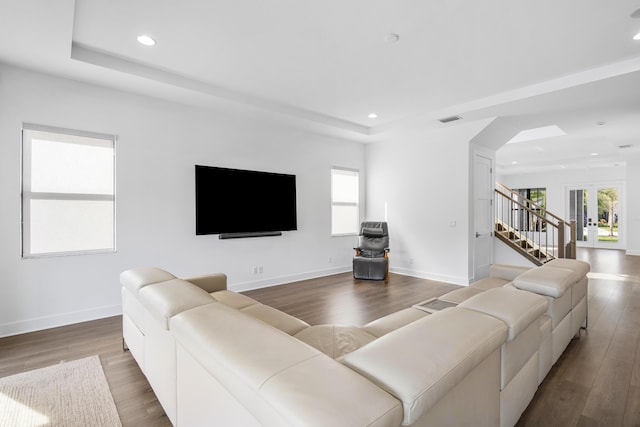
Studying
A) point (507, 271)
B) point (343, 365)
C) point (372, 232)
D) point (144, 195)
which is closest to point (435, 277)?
point (372, 232)

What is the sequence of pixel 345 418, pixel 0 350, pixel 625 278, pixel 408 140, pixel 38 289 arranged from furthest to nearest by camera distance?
pixel 408 140 → pixel 625 278 → pixel 38 289 → pixel 0 350 → pixel 345 418

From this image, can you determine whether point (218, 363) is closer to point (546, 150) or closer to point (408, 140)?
point (408, 140)

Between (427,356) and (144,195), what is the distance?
3981 millimetres

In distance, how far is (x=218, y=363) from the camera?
110cm

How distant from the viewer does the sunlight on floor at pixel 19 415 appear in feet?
6.23

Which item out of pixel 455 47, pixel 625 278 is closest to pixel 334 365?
pixel 455 47

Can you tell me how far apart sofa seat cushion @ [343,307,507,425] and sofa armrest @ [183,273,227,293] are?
7.15 ft

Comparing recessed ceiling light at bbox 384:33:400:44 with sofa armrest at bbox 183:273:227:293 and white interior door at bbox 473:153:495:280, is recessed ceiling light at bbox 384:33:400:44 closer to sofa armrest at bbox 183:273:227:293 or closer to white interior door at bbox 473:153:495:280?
sofa armrest at bbox 183:273:227:293

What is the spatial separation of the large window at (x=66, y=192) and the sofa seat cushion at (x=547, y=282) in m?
4.25

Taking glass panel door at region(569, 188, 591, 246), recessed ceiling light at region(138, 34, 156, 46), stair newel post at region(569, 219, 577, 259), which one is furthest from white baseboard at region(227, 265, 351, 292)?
glass panel door at region(569, 188, 591, 246)

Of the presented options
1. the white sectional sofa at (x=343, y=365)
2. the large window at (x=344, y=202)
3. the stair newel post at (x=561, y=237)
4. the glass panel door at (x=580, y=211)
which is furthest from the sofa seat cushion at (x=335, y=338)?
the glass panel door at (x=580, y=211)

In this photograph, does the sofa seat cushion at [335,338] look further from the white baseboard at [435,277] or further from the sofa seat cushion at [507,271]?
the white baseboard at [435,277]

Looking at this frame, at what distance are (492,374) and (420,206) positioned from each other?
487cm

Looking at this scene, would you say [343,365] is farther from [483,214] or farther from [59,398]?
[483,214]
